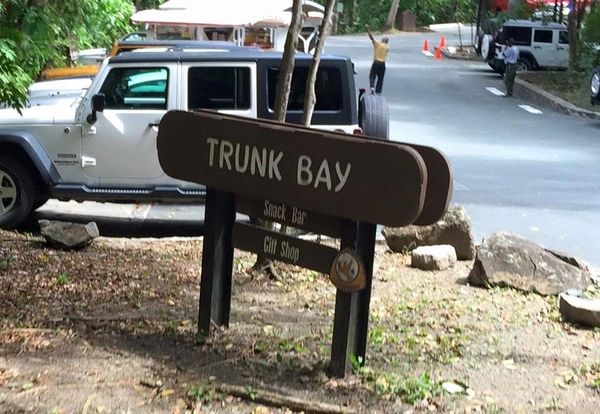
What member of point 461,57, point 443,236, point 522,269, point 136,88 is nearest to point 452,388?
point 522,269

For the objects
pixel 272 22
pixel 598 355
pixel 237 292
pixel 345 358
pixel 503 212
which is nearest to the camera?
pixel 345 358

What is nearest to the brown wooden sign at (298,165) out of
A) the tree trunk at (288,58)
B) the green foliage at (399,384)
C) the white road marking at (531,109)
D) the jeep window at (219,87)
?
the green foliage at (399,384)

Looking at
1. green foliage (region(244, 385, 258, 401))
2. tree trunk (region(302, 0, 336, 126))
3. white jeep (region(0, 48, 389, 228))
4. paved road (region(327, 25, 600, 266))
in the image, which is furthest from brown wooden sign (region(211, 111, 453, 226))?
white jeep (region(0, 48, 389, 228))

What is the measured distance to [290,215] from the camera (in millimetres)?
5039

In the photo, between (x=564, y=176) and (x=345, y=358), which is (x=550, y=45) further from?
(x=345, y=358)

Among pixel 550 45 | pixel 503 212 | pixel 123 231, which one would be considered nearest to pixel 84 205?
pixel 123 231

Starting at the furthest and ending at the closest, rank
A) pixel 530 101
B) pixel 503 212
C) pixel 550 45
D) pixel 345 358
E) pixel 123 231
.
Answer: pixel 550 45 → pixel 530 101 → pixel 503 212 → pixel 123 231 → pixel 345 358

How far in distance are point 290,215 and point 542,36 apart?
Result: 29307mm

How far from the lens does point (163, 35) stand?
26.9m

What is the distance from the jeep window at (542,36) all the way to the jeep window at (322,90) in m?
24.1

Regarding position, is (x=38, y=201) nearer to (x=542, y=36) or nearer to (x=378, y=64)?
(x=378, y=64)

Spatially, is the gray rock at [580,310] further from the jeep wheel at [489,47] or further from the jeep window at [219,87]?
the jeep wheel at [489,47]

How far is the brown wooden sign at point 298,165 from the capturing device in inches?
173

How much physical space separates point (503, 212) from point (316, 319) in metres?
5.88
